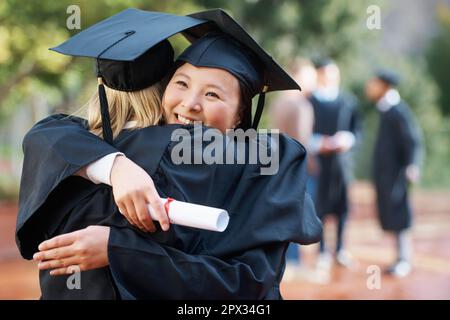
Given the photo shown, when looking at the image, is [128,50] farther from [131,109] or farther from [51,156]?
[51,156]

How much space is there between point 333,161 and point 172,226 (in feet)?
21.6

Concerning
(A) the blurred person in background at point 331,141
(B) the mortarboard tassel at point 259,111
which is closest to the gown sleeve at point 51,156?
(B) the mortarboard tassel at point 259,111

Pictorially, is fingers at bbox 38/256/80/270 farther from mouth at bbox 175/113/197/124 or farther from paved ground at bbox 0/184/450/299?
paved ground at bbox 0/184/450/299

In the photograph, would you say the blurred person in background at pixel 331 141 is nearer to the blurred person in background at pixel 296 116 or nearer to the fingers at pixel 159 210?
the blurred person in background at pixel 296 116

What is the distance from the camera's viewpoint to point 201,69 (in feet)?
6.73

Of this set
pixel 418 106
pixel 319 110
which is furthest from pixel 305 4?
pixel 319 110

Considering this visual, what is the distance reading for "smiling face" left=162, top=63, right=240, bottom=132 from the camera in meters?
2.04

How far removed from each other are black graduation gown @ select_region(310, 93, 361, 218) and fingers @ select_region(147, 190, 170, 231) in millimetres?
6541

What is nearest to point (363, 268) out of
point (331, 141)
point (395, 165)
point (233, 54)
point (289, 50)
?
point (395, 165)

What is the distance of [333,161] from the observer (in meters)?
8.35

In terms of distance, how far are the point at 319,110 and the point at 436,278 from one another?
2206 millimetres

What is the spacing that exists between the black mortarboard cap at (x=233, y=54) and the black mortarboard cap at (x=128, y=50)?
0.06 metres

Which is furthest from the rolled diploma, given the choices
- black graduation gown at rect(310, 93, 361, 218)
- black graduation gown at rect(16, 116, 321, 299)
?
black graduation gown at rect(310, 93, 361, 218)

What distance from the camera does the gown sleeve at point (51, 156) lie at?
6.40ft
